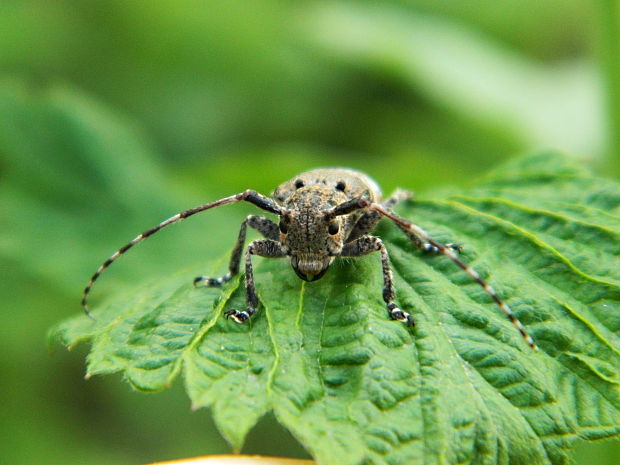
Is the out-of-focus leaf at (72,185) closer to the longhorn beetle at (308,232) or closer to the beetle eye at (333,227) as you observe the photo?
the longhorn beetle at (308,232)

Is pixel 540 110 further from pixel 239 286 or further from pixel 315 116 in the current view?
pixel 239 286

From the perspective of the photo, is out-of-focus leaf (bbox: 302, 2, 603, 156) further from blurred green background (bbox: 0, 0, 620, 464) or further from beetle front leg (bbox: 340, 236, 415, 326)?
beetle front leg (bbox: 340, 236, 415, 326)

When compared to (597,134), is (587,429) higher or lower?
lower

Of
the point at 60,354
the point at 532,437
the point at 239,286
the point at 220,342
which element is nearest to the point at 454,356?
the point at 532,437

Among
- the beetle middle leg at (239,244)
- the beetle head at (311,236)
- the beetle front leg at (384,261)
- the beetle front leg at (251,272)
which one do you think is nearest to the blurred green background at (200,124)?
the beetle middle leg at (239,244)

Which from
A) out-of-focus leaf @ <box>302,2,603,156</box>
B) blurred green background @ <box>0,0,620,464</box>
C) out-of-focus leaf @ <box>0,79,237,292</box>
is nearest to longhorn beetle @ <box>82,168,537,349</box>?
blurred green background @ <box>0,0,620,464</box>
